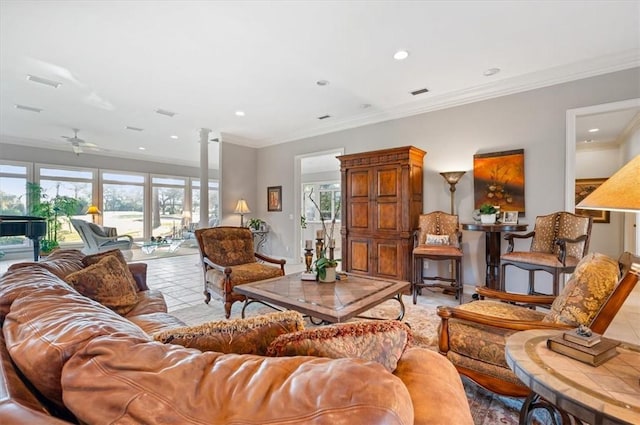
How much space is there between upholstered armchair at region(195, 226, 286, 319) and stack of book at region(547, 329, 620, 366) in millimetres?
2730

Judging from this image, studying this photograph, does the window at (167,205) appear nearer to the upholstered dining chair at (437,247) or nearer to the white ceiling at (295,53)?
the white ceiling at (295,53)

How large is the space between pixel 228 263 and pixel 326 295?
5.79 ft

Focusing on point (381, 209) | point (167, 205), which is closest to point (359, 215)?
point (381, 209)

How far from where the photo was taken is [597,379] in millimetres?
1045

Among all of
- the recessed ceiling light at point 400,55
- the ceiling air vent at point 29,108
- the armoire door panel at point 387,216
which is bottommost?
the armoire door panel at point 387,216

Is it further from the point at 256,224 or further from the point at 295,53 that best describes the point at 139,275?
the point at 256,224

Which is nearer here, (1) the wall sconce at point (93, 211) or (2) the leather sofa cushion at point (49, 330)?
(2) the leather sofa cushion at point (49, 330)

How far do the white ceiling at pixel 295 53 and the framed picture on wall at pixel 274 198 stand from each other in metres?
1.94

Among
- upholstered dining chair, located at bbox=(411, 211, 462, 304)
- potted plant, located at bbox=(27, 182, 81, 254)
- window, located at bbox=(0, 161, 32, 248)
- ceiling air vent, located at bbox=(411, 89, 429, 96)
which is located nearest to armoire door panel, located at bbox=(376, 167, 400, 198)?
upholstered dining chair, located at bbox=(411, 211, 462, 304)

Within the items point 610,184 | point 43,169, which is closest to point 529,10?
point 610,184

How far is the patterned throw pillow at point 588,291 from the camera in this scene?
58.3 inches

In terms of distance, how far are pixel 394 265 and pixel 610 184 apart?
3.31m

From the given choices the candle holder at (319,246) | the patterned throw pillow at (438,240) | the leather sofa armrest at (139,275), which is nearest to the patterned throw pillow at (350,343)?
the candle holder at (319,246)

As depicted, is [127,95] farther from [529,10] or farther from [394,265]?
[529,10]
